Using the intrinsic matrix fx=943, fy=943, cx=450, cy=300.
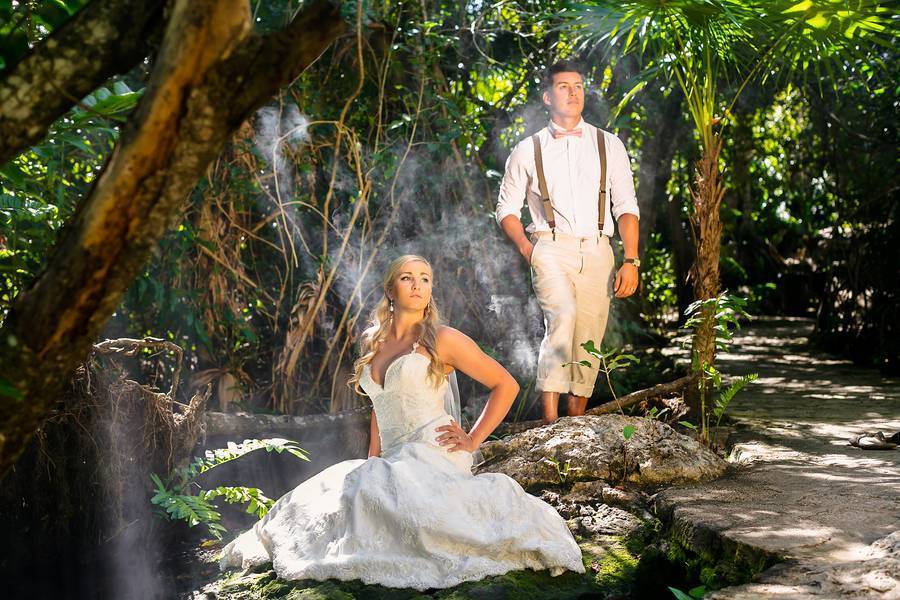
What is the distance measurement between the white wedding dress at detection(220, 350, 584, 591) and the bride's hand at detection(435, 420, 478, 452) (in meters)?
0.06

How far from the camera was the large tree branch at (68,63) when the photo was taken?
6.47ft

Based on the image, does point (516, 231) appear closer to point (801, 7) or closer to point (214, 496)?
point (801, 7)

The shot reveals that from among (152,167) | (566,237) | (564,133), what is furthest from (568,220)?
(152,167)

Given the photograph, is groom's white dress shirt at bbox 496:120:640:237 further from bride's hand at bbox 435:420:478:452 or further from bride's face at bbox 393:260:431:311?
bride's hand at bbox 435:420:478:452

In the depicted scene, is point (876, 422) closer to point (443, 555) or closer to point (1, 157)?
point (443, 555)

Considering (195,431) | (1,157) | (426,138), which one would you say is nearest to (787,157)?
(426,138)

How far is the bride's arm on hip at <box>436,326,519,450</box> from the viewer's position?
4066 millimetres

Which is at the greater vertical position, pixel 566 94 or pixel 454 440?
pixel 566 94

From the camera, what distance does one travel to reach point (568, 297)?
17.7ft

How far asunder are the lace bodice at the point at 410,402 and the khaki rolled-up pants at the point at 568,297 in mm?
1391

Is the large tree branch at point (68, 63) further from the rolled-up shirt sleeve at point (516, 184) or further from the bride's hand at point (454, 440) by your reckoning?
the rolled-up shirt sleeve at point (516, 184)

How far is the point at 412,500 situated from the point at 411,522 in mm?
89

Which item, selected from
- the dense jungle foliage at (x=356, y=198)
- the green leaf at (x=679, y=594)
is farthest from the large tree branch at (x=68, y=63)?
the dense jungle foliage at (x=356, y=198)

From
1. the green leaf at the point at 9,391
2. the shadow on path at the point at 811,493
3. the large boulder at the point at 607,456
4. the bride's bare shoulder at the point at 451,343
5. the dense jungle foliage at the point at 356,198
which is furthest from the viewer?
the dense jungle foliage at the point at 356,198
